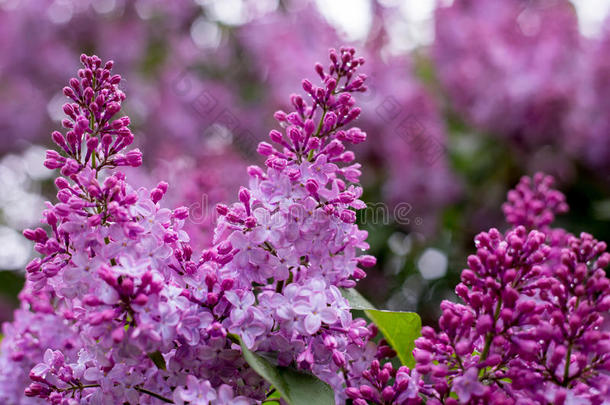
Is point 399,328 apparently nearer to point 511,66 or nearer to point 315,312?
point 315,312

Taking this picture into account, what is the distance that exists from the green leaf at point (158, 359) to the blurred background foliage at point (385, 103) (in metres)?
0.52

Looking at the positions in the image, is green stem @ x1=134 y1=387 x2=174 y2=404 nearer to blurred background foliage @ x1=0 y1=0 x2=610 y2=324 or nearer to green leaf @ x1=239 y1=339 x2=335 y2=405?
green leaf @ x1=239 y1=339 x2=335 y2=405

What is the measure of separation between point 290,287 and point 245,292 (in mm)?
41

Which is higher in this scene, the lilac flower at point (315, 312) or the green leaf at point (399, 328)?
the green leaf at point (399, 328)

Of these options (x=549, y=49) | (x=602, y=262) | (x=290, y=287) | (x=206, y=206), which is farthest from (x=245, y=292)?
(x=549, y=49)

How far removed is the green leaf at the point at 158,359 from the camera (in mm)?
617

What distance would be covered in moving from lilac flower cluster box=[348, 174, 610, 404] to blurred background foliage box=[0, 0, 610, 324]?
0.61 m

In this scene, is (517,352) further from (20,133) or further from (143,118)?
(20,133)

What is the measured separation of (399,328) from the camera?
0.74 metres

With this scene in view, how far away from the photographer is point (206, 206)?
1.14 metres

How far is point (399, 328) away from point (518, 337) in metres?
0.18

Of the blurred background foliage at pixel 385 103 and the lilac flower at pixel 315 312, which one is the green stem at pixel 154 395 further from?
the blurred background foliage at pixel 385 103

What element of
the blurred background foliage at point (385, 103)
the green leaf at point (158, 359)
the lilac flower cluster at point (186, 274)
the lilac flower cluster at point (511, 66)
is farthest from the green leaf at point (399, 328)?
the lilac flower cluster at point (511, 66)

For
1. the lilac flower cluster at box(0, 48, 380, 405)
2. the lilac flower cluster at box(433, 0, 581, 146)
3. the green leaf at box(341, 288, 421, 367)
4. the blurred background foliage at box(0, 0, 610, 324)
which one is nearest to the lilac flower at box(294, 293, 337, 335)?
the lilac flower cluster at box(0, 48, 380, 405)
